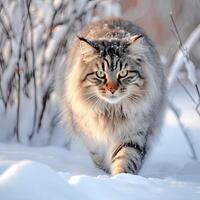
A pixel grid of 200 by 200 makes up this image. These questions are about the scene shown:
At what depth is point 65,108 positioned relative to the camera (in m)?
4.54

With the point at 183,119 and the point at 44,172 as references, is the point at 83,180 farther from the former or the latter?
the point at 183,119

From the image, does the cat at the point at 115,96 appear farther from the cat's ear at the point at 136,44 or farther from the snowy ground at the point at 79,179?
the snowy ground at the point at 79,179

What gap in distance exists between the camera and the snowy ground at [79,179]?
2.16 m

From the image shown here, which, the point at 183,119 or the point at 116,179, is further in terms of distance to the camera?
the point at 183,119

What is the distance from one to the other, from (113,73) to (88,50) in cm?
22

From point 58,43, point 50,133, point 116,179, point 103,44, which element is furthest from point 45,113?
point 116,179

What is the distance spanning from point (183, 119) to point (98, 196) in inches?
143

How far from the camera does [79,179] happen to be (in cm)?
251

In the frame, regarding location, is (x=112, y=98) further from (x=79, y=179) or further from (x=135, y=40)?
(x=79, y=179)

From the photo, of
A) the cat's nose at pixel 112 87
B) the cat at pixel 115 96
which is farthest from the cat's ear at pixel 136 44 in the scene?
the cat's nose at pixel 112 87

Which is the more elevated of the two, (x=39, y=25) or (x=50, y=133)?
(x=39, y=25)

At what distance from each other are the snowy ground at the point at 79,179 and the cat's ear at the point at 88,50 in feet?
2.16

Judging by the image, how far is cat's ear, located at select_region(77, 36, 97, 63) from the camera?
392 cm

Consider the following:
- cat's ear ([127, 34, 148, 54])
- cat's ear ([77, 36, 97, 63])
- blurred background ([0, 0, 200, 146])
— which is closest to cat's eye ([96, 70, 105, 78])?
cat's ear ([77, 36, 97, 63])
